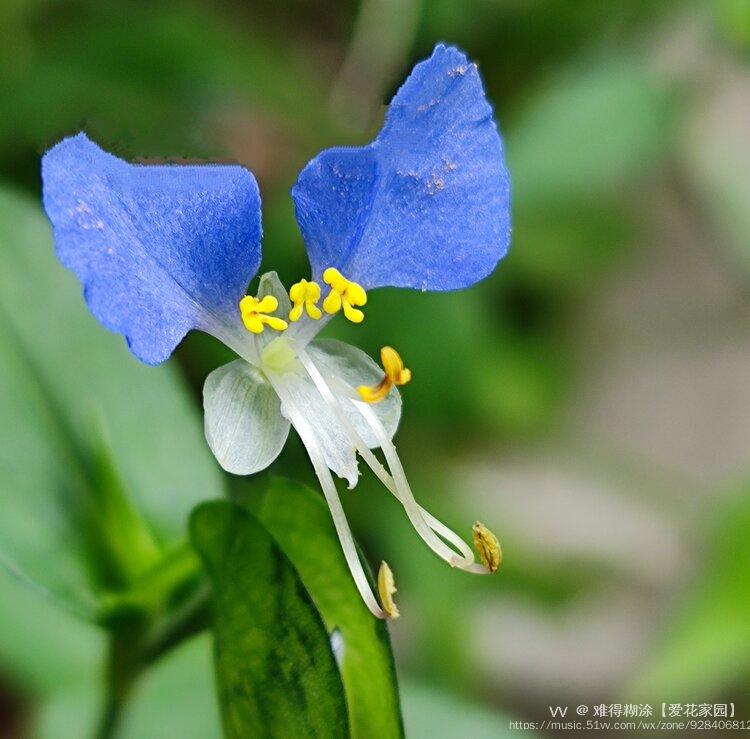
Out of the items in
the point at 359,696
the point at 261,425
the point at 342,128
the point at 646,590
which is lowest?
the point at 359,696

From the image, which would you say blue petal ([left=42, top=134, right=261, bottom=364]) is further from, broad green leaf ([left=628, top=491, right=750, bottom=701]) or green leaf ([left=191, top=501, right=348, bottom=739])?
broad green leaf ([left=628, top=491, right=750, bottom=701])

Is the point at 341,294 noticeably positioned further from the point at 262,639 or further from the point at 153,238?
the point at 262,639

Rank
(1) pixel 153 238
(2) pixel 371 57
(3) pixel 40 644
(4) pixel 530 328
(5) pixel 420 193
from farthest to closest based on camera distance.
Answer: (4) pixel 530 328
(2) pixel 371 57
(3) pixel 40 644
(5) pixel 420 193
(1) pixel 153 238

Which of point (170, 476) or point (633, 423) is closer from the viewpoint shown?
point (170, 476)

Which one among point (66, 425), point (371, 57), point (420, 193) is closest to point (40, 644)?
point (66, 425)

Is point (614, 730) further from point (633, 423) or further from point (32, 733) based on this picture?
point (32, 733)

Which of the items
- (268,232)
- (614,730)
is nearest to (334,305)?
(268,232)

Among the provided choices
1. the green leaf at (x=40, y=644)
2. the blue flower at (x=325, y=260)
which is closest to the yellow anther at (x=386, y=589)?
the blue flower at (x=325, y=260)
